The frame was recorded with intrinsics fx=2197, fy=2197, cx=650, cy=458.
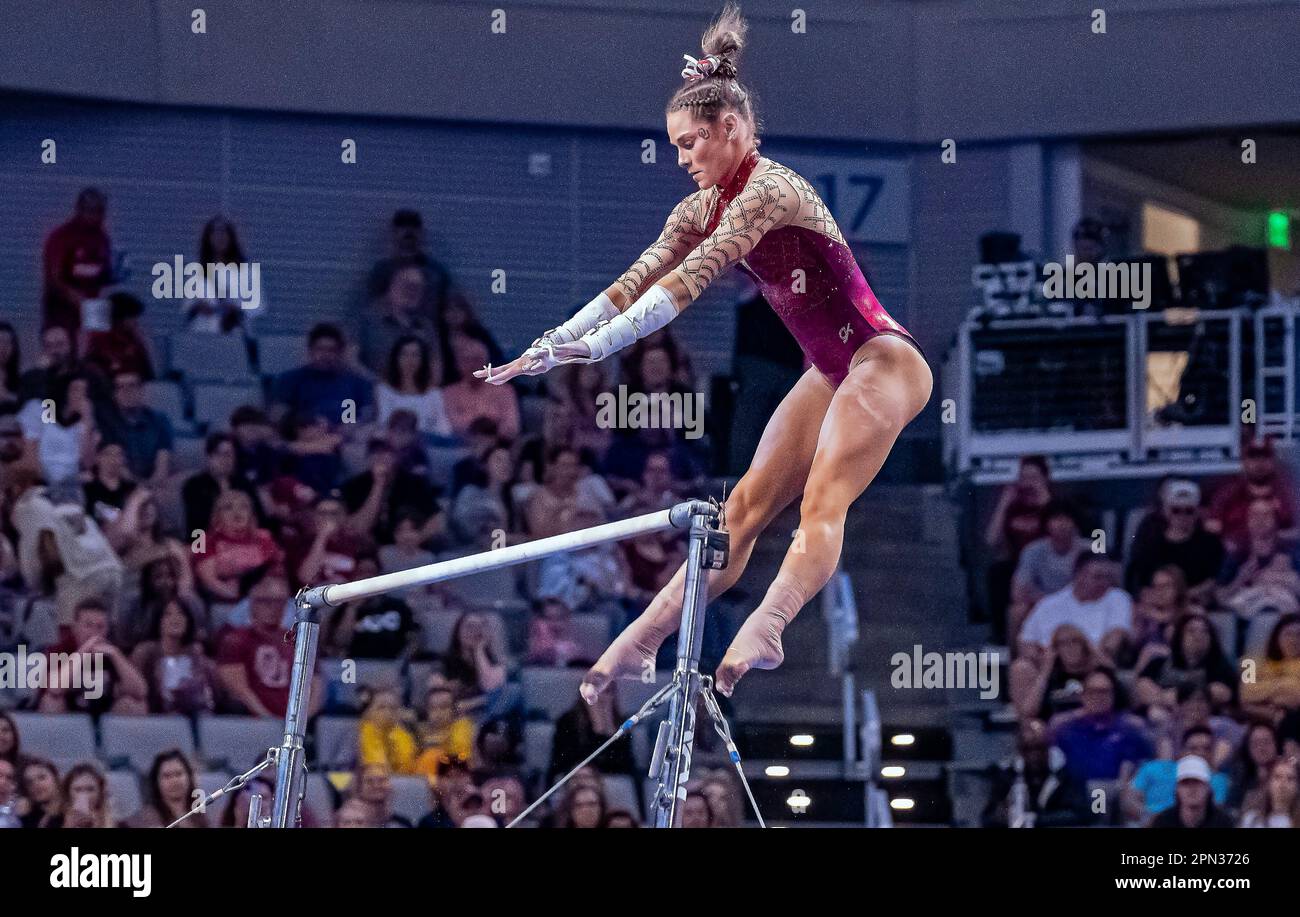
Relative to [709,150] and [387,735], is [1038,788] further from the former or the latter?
[709,150]

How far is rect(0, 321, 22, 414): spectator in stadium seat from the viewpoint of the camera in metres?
6.02

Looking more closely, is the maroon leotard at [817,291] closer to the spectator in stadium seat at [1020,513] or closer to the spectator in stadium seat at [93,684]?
the spectator in stadium seat at [1020,513]

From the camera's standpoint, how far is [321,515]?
5984 millimetres

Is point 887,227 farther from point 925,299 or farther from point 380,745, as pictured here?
point 380,745

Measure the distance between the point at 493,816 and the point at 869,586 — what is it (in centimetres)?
117

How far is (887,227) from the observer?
5.96 meters

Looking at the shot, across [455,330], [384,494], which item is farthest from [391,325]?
[384,494]

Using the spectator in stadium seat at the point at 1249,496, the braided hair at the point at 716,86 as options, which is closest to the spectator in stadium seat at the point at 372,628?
the braided hair at the point at 716,86

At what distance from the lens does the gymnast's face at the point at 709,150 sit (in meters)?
5.51

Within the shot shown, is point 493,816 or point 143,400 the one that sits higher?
point 143,400

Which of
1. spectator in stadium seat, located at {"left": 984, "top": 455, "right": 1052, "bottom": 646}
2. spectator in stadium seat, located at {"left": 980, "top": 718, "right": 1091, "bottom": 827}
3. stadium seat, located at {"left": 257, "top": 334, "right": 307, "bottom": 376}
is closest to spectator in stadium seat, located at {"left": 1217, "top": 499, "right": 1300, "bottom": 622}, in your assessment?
spectator in stadium seat, located at {"left": 984, "top": 455, "right": 1052, "bottom": 646}

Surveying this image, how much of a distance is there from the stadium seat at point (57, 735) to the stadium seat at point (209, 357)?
3.19 ft
